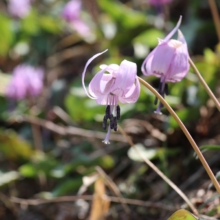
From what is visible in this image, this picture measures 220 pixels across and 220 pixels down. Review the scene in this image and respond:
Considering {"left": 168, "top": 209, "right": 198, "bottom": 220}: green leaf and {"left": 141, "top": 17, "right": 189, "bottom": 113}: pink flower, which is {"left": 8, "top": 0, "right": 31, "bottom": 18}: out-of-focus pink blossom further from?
{"left": 168, "top": 209, "right": 198, "bottom": 220}: green leaf

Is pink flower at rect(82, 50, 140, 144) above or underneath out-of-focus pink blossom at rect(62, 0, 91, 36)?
above

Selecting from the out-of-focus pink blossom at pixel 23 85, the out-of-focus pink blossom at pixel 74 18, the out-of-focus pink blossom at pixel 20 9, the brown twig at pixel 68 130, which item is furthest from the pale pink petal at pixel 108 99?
the out-of-focus pink blossom at pixel 20 9

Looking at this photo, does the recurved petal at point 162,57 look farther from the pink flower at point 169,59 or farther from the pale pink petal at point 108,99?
the pale pink petal at point 108,99

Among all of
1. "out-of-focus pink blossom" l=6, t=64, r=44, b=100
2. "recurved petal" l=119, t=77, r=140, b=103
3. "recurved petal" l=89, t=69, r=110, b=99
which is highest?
"recurved petal" l=89, t=69, r=110, b=99

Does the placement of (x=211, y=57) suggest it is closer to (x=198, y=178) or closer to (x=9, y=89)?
(x=198, y=178)

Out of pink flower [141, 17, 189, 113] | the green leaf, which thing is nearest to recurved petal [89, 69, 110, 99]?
pink flower [141, 17, 189, 113]

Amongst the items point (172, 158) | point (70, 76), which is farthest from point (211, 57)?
point (70, 76)

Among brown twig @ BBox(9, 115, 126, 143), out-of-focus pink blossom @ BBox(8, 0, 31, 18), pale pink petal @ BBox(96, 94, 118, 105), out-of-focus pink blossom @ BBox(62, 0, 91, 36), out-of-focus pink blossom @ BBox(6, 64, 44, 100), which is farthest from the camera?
out-of-focus pink blossom @ BBox(8, 0, 31, 18)
